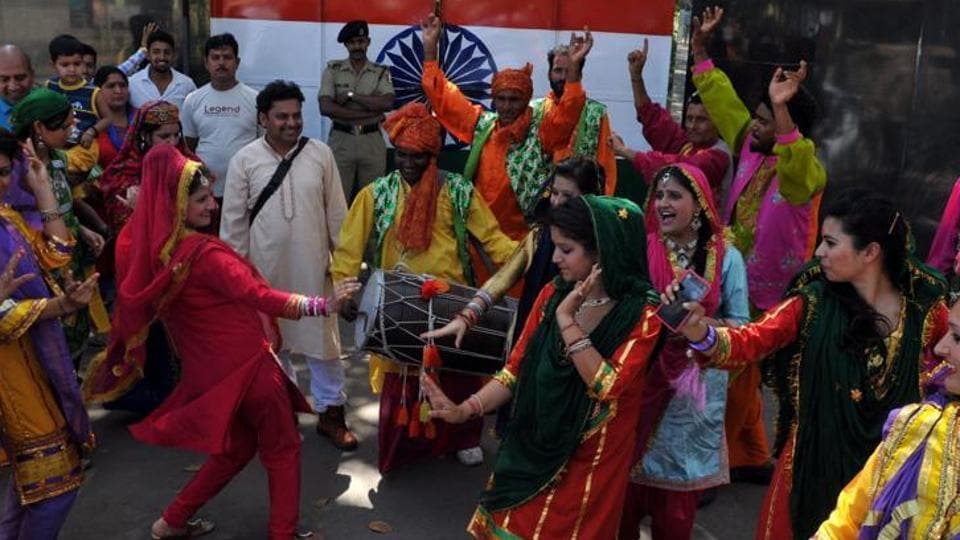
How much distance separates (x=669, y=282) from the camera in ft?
12.6

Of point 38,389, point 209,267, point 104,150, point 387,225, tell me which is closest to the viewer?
point 38,389

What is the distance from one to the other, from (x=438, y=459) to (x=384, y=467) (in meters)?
0.34

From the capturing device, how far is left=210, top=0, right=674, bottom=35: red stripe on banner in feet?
27.7

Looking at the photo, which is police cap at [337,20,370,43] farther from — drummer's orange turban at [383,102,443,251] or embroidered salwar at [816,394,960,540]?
embroidered salwar at [816,394,960,540]

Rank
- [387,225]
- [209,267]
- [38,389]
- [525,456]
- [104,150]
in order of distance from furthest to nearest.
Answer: [104,150] < [387,225] < [209,267] < [38,389] < [525,456]

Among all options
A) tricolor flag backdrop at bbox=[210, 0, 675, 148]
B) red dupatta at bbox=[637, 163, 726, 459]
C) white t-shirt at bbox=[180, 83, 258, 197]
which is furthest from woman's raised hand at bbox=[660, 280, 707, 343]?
tricolor flag backdrop at bbox=[210, 0, 675, 148]

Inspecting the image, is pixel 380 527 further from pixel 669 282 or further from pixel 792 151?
pixel 792 151

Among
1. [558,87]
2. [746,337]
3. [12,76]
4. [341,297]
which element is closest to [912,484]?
[746,337]

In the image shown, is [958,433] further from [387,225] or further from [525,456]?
[387,225]

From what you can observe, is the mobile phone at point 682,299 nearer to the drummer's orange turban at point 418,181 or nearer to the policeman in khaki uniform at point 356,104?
the drummer's orange turban at point 418,181

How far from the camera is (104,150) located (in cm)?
629

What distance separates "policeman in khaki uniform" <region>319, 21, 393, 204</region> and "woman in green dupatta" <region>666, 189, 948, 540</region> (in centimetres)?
528

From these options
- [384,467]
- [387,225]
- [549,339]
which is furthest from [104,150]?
[549,339]

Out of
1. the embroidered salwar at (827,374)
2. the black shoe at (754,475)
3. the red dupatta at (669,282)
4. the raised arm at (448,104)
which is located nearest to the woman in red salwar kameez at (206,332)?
the red dupatta at (669,282)
